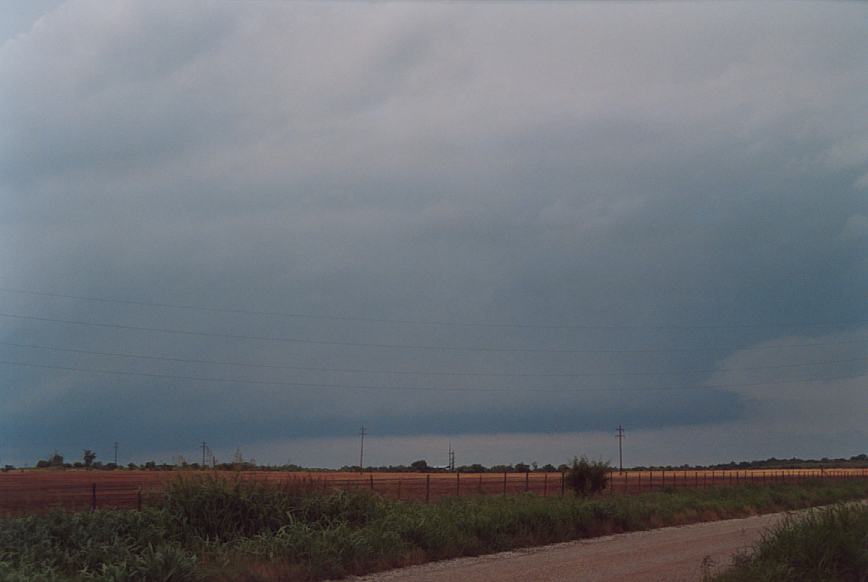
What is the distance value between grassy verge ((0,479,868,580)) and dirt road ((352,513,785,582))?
3.38ft

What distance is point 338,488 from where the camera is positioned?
29.8 m

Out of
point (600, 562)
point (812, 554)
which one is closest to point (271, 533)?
point (600, 562)

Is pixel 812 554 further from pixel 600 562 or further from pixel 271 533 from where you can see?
pixel 271 533

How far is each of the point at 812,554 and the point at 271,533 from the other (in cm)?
1335

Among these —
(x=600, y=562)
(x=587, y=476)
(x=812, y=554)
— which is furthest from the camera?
(x=587, y=476)

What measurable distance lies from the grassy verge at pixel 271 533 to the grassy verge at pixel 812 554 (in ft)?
28.6

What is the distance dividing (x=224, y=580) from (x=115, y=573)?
8.19ft

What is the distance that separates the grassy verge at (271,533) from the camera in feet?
60.8

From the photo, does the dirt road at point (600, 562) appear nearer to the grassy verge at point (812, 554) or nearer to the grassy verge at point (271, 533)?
the grassy verge at point (271, 533)

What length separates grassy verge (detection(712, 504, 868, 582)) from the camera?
691 inches

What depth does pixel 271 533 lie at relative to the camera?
2447 centimetres

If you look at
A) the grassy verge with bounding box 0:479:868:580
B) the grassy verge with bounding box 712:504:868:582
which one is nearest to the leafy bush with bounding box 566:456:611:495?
the grassy verge with bounding box 0:479:868:580

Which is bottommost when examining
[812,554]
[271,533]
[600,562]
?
[600,562]

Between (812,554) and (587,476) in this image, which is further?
(587,476)
